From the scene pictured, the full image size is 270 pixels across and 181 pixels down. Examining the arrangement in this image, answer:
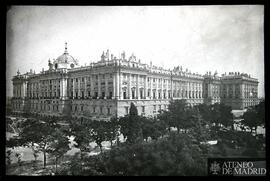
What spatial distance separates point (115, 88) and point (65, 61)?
2.14 metres

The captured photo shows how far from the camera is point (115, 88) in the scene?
7277 mm

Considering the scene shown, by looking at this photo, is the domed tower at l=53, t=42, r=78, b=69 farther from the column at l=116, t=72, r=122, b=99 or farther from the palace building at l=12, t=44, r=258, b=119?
the column at l=116, t=72, r=122, b=99

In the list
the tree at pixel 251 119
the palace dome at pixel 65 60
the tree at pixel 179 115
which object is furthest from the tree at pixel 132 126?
the tree at pixel 251 119

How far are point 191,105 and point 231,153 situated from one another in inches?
81.5

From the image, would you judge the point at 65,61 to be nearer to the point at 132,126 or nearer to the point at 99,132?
the point at 99,132

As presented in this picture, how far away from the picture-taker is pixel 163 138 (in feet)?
23.3

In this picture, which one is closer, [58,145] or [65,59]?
[58,145]

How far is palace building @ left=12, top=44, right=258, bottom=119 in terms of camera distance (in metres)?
7.32

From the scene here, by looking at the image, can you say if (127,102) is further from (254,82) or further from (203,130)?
(254,82)

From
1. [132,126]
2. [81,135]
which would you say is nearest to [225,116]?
[132,126]

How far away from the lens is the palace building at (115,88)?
732 centimetres

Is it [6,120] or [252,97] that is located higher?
[252,97]
